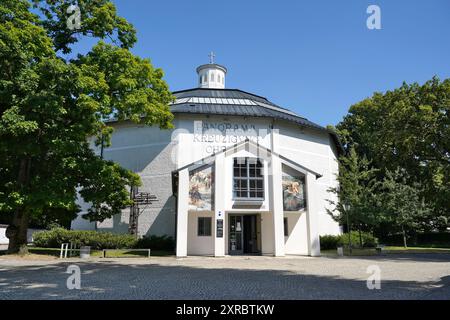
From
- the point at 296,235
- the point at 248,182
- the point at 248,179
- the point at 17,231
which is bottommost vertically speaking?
the point at 296,235

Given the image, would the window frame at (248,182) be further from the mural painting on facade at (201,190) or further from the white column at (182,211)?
the white column at (182,211)

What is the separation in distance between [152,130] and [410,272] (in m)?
22.7

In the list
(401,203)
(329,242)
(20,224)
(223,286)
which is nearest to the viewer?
(223,286)

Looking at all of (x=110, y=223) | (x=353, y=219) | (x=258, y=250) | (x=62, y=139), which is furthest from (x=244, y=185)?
(x=110, y=223)

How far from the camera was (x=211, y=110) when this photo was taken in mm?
29531

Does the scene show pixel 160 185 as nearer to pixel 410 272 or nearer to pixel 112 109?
pixel 112 109

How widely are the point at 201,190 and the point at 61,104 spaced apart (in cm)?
957

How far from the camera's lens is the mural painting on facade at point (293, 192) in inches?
874

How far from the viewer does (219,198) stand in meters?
21.2

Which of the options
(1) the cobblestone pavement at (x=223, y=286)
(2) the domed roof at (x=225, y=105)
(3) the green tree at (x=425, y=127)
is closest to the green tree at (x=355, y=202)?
(3) the green tree at (x=425, y=127)

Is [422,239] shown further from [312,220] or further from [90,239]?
[90,239]

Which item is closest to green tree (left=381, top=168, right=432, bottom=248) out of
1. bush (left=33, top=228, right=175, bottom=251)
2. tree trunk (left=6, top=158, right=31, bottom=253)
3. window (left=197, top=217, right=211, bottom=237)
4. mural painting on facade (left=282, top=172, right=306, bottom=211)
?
mural painting on facade (left=282, top=172, right=306, bottom=211)

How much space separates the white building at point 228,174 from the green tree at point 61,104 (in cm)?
477

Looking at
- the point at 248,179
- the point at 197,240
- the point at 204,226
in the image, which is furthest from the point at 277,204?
the point at 197,240
